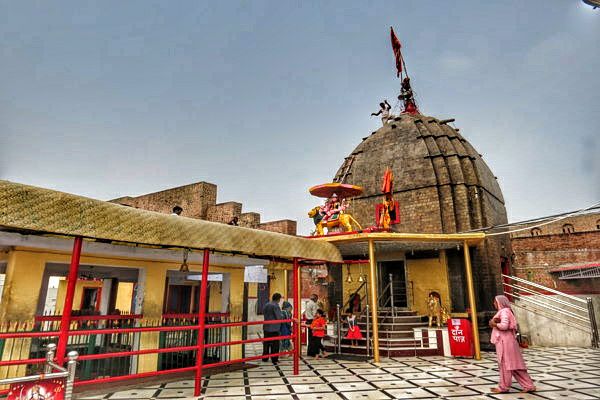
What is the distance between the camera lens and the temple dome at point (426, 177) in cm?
1413

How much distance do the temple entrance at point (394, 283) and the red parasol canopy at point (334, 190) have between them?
13.5 ft

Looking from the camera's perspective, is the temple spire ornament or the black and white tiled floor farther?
the temple spire ornament

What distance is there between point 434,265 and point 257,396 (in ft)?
30.6

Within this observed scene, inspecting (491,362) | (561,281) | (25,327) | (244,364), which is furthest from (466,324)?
(561,281)

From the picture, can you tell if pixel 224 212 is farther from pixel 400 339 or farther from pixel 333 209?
pixel 400 339

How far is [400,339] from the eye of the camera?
10.7 m

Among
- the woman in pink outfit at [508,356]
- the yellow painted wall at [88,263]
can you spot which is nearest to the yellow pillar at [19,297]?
the yellow painted wall at [88,263]

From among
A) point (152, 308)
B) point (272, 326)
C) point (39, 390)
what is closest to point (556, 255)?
point (272, 326)

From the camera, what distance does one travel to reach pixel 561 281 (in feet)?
87.0

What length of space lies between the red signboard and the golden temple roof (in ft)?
5.38

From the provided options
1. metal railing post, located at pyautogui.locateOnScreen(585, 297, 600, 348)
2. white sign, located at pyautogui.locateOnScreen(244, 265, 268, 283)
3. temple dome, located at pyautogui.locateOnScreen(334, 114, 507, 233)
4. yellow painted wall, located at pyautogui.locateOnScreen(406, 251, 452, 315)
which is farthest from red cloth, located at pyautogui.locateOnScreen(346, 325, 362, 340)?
metal railing post, located at pyautogui.locateOnScreen(585, 297, 600, 348)

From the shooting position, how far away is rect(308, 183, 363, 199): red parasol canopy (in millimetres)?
11613

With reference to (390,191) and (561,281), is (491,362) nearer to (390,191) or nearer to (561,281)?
(390,191)

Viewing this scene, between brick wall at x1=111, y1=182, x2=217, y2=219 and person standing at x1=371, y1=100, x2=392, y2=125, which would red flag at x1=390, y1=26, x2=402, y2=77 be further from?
brick wall at x1=111, y1=182, x2=217, y2=219
